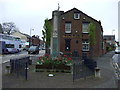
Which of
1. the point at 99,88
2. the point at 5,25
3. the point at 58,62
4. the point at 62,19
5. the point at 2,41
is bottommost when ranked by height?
the point at 99,88

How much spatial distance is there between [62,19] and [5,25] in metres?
54.1

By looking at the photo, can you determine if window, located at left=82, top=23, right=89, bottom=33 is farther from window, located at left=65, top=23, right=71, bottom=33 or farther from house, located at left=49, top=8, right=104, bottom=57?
window, located at left=65, top=23, right=71, bottom=33

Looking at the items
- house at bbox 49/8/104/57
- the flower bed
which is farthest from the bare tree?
the flower bed

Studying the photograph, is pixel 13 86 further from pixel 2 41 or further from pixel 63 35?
pixel 2 41

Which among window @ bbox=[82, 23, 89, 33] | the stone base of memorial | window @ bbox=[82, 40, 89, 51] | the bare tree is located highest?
→ the bare tree

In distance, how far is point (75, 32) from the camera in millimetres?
28156

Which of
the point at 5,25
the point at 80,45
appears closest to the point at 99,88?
the point at 80,45

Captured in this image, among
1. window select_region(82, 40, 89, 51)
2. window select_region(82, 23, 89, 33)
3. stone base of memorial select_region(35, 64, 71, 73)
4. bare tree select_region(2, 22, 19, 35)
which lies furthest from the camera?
bare tree select_region(2, 22, 19, 35)

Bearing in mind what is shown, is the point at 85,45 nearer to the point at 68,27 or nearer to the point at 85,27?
the point at 85,27

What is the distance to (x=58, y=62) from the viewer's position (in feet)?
38.3

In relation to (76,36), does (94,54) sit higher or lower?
lower

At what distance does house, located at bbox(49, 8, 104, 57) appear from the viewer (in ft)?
91.8

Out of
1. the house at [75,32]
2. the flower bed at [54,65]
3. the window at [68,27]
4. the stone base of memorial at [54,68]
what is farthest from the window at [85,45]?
the stone base of memorial at [54,68]

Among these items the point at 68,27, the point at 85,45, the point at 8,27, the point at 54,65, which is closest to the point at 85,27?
the point at 68,27
